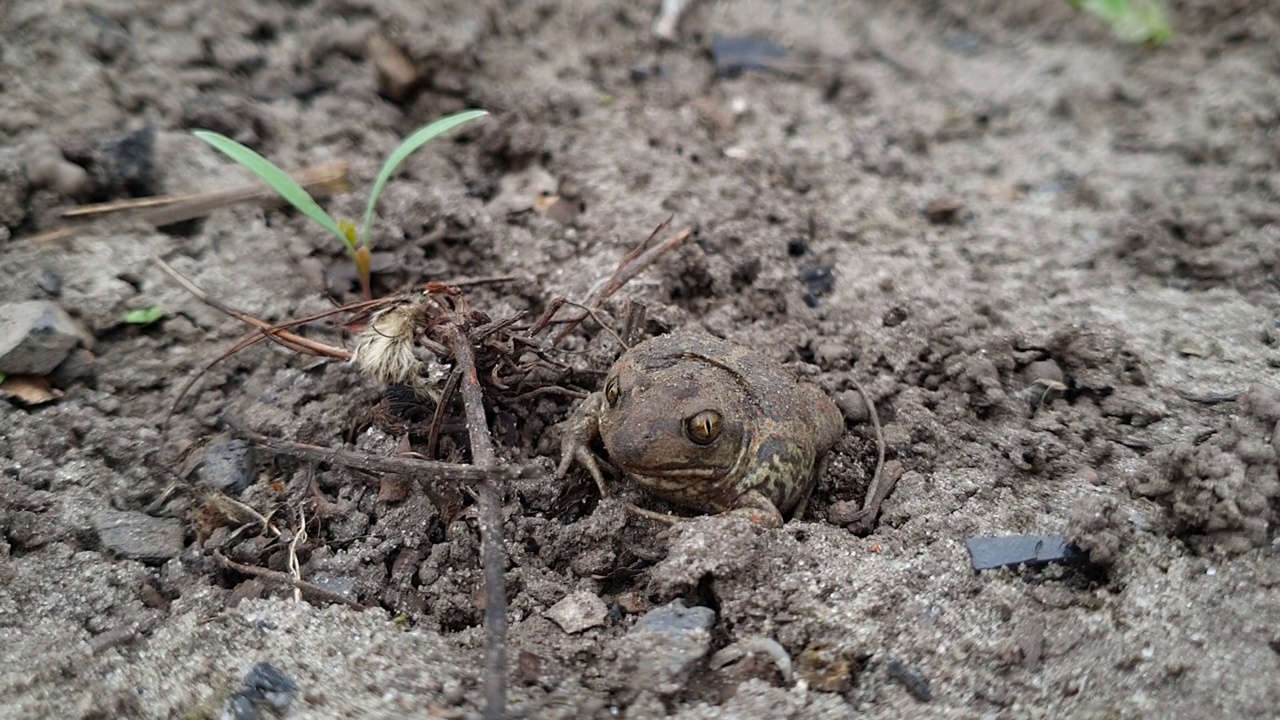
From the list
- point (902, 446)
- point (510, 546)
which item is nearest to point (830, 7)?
point (902, 446)

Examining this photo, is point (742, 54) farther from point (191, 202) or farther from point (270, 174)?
point (191, 202)

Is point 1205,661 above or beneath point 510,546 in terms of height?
above

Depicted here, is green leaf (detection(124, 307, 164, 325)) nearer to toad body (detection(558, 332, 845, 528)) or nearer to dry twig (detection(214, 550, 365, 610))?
dry twig (detection(214, 550, 365, 610))

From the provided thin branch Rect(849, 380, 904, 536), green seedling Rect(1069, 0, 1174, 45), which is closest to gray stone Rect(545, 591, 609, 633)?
thin branch Rect(849, 380, 904, 536)

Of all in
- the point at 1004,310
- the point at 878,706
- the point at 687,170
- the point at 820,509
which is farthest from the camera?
the point at 687,170

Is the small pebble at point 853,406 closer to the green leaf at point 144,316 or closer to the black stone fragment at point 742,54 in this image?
the black stone fragment at point 742,54

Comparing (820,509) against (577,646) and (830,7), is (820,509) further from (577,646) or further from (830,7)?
(830,7)
